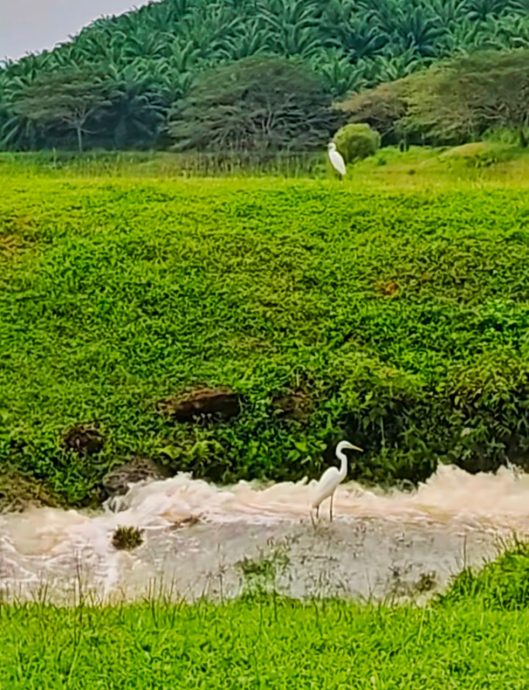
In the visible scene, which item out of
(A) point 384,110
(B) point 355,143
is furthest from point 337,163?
(A) point 384,110

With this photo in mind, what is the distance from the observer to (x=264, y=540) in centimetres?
545

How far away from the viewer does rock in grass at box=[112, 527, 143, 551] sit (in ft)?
17.9

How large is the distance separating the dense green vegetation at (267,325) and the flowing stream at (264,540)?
0.22 metres

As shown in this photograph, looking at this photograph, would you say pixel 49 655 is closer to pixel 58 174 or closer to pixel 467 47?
pixel 58 174

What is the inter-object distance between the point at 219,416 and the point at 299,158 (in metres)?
7.80

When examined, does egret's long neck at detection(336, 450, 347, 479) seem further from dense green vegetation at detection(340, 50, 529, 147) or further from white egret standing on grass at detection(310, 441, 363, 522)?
dense green vegetation at detection(340, 50, 529, 147)

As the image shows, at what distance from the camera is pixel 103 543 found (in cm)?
550

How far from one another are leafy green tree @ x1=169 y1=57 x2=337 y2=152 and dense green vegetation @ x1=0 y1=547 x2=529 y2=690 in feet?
38.7

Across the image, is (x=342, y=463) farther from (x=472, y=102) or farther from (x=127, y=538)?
(x=472, y=102)

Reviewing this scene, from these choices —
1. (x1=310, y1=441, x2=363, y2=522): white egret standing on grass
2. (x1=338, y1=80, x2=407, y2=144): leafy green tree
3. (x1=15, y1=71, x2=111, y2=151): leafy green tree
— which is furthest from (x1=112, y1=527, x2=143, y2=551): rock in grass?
(x1=15, y1=71, x2=111, y2=151): leafy green tree

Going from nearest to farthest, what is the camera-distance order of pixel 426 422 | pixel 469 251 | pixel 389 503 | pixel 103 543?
pixel 103 543 → pixel 389 503 → pixel 426 422 → pixel 469 251

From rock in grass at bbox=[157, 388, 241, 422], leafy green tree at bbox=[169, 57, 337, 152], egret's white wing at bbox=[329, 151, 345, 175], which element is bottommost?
rock in grass at bbox=[157, 388, 241, 422]

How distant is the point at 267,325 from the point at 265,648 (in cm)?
447

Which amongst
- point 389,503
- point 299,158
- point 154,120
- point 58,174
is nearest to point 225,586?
point 389,503
